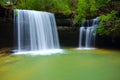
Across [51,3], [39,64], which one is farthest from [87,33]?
[39,64]

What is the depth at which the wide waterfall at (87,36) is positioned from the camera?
53.5 feet

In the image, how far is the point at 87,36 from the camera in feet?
53.9

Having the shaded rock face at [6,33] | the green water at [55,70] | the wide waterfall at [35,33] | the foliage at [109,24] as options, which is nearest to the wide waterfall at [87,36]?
the wide waterfall at [35,33]

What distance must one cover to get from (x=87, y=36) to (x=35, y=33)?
12.2ft

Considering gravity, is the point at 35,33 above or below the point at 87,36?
above

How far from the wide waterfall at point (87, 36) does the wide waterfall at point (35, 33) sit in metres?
1.77

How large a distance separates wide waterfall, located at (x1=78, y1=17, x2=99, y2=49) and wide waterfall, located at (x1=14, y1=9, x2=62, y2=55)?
177 centimetres

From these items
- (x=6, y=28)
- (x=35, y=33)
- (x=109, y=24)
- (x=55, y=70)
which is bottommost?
(x=55, y=70)

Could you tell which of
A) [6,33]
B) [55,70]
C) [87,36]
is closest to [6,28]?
[6,33]

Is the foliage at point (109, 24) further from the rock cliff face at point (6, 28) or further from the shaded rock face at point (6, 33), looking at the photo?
the shaded rock face at point (6, 33)

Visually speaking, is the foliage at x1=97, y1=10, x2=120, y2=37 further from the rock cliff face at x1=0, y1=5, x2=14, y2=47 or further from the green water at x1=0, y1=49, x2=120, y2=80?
the rock cliff face at x1=0, y1=5, x2=14, y2=47

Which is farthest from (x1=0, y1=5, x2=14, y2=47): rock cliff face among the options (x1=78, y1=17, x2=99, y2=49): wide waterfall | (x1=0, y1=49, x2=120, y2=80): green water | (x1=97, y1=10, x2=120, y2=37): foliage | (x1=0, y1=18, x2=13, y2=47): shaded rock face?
(x1=97, y1=10, x2=120, y2=37): foliage

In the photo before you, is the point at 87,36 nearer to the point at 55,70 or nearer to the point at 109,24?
the point at 55,70

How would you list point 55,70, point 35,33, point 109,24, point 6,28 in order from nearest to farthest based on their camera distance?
point 109,24 < point 55,70 < point 6,28 < point 35,33
